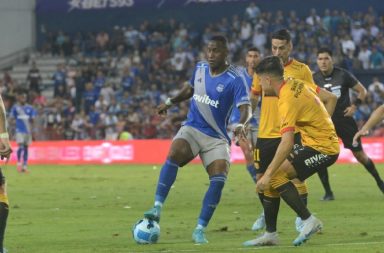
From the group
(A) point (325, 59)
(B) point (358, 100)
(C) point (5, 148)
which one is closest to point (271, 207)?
(C) point (5, 148)

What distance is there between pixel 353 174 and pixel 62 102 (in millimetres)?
19817

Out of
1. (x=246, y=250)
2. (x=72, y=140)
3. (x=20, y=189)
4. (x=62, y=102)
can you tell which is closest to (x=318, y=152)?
(x=246, y=250)

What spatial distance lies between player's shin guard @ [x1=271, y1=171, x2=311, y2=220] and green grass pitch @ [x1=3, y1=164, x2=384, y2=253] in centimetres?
41

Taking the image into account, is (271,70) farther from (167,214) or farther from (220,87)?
(167,214)

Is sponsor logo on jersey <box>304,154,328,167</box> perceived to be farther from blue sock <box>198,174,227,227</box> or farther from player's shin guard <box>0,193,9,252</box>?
player's shin guard <box>0,193,9,252</box>

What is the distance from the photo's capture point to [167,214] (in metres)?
16.9

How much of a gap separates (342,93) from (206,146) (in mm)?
6082

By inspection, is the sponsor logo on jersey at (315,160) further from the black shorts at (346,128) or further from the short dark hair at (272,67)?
the black shorts at (346,128)

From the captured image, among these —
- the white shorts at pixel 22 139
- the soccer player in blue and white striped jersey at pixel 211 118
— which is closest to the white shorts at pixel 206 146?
the soccer player in blue and white striped jersey at pixel 211 118

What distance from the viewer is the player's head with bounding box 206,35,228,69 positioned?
13133mm

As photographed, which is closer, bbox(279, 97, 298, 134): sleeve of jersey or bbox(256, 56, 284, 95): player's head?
bbox(279, 97, 298, 134): sleeve of jersey

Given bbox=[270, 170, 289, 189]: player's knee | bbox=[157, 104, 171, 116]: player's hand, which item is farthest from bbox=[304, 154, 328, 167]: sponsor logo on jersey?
bbox=[157, 104, 171, 116]: player's hand

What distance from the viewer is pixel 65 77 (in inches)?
1852

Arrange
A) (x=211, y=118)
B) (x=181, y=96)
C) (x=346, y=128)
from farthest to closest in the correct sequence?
(x=346, y=128)
(x=181, y=96)
(x=211, y=118)
